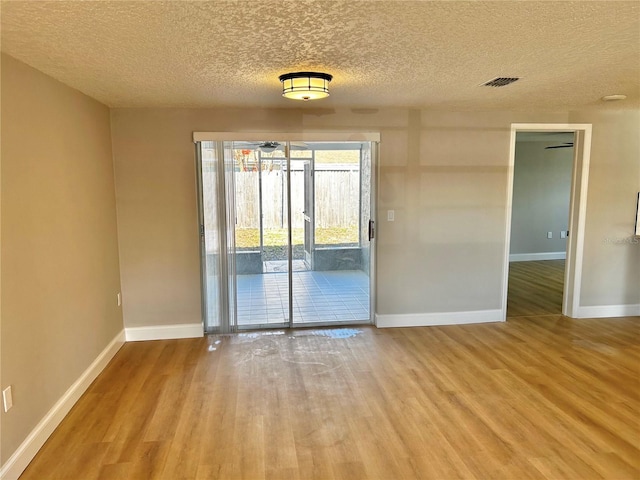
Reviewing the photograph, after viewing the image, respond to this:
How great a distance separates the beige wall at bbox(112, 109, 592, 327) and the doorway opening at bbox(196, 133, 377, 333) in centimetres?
17

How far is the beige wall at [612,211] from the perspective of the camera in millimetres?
4535

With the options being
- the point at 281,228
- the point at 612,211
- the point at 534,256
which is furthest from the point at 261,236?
the point at 534,256

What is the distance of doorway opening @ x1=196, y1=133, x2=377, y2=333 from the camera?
13.9ft

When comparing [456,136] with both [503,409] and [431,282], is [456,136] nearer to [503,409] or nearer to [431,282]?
[431,282]

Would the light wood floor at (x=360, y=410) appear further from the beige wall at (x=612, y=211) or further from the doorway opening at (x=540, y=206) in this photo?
the doorway opening at (x=540, y=206)

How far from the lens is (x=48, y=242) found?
264 cm

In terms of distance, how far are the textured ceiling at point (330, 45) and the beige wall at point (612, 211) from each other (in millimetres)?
1240

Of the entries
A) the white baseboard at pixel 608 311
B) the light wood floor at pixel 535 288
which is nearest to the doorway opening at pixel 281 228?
the light wood floor at pixel 535 288

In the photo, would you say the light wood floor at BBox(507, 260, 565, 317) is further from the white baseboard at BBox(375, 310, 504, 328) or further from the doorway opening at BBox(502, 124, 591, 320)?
the white baseboard at BBox(375, 310, 504, 328)

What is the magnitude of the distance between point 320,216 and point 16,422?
3048mm

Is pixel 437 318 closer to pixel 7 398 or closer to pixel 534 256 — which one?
pixel 7 398

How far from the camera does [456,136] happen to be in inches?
171

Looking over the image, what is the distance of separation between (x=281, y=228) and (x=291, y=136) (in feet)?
3.09

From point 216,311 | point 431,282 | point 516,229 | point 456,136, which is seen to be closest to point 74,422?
point 216,311
